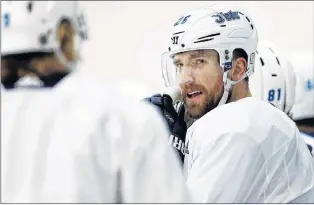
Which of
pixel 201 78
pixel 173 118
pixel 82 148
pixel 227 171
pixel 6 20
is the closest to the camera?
pixel 82 148

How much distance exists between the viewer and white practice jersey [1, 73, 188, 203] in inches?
52.6

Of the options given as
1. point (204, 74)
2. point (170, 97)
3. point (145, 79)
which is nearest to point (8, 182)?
point (204, 74)

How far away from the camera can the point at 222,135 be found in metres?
1.89

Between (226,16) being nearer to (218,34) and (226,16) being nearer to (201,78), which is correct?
(218,34)

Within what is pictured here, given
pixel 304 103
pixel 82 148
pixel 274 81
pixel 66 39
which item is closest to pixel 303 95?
pixel 304 103

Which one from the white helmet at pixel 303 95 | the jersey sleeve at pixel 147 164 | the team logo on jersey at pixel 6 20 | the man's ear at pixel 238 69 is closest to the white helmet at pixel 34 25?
the team logo on jersey at pixel 6 20

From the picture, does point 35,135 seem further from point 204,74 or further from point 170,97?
point 170,97

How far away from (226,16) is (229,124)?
46cm

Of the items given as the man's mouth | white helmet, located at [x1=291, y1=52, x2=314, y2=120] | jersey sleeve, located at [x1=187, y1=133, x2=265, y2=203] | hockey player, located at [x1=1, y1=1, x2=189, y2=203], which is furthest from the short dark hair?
white helmet, located at [x1=291, y1=52, x2=314, y2=120]

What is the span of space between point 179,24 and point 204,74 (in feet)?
0.60

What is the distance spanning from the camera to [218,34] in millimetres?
2246

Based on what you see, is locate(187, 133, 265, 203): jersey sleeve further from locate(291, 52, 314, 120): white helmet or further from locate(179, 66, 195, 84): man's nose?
locate(291, 52, 314, 120): white helmet

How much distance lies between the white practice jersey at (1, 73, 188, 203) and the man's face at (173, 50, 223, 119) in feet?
2.77

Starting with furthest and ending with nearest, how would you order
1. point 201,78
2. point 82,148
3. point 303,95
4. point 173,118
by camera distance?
point 303,95
point 173,118
point 201,78
point 82,148
